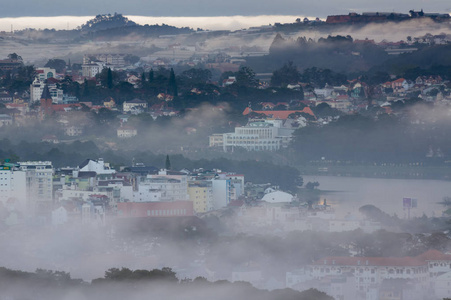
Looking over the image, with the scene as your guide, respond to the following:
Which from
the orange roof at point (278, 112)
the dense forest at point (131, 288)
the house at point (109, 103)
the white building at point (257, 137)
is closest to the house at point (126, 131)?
the white building at point (257, 137)

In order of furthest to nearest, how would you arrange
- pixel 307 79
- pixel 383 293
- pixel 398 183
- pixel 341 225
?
1. pixel 307 79
2. pixel 398 183
3. pixel 341 225
4. pixel 383 293

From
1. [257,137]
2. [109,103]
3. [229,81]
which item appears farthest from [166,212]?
[229,81]

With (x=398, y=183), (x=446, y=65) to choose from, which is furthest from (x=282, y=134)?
(x=446, y=65)

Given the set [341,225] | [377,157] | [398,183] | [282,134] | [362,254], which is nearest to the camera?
[362,254]

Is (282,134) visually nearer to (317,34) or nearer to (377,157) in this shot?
(377,157)

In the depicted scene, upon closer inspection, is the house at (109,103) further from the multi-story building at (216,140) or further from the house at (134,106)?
the multi-story building at (216,140)

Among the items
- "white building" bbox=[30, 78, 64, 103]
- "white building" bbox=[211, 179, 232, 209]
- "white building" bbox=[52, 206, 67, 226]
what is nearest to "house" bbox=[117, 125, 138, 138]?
"white building" bbox=[30, 78, 64, 103]

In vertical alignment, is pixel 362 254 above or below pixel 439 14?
below

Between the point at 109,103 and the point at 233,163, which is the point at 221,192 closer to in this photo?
the point at 233,163
